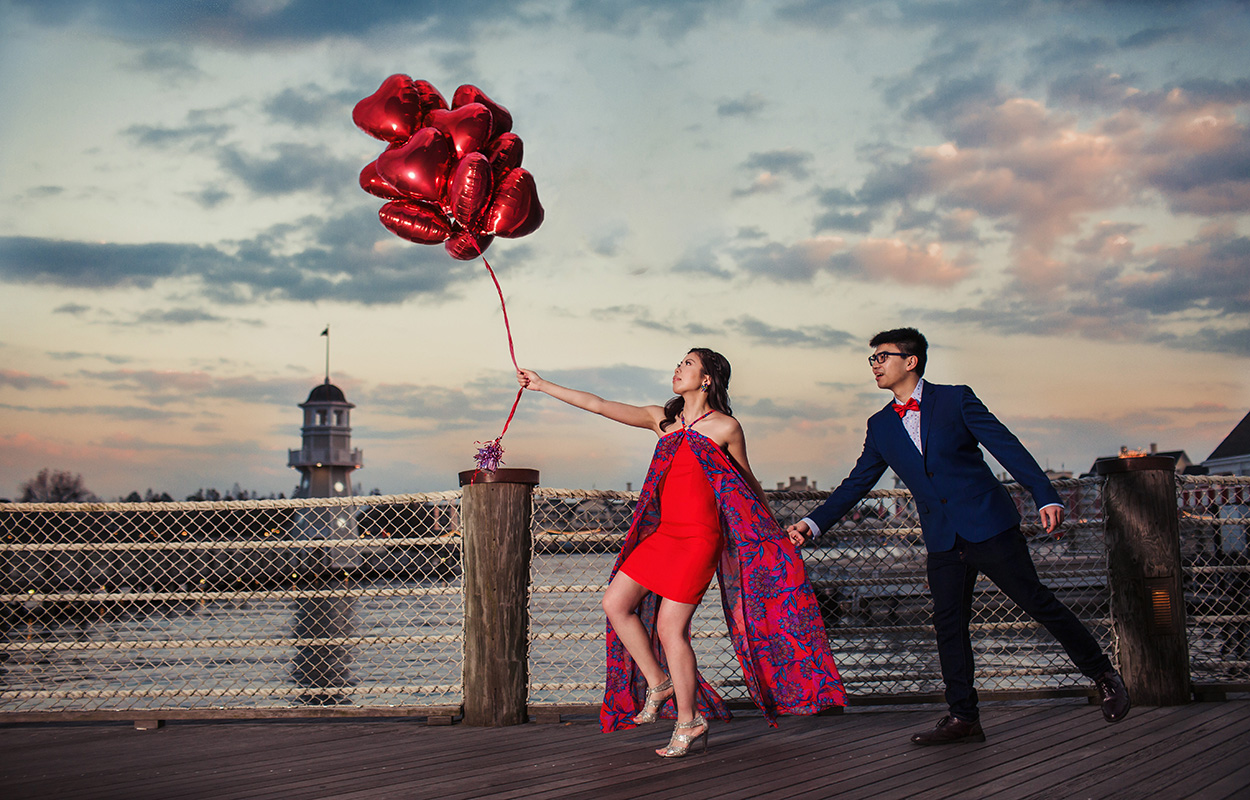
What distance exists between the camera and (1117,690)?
3684mm

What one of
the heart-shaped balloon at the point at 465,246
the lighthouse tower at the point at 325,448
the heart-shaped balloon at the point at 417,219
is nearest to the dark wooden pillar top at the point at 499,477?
the heart-shaped balloon at the point at 465,246

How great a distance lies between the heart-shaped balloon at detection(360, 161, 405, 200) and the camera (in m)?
4.39

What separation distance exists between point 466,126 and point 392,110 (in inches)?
14.2

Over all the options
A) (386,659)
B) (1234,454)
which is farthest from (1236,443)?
(386,659)

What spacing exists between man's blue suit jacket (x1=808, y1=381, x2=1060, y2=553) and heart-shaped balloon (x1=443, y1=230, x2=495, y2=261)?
1.98m

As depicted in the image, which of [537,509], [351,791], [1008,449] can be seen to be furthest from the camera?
[537,509]

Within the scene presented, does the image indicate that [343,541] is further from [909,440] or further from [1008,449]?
[1008,449]

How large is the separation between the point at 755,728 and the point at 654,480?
4.01ft

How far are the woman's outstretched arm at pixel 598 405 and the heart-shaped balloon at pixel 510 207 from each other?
0.68 m

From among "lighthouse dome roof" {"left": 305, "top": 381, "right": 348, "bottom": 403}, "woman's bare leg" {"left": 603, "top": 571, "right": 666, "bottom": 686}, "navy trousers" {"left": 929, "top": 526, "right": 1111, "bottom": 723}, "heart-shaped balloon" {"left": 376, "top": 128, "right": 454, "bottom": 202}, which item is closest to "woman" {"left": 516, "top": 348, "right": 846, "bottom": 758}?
"woman's bare leg" {"left": 603, "top": 571, "right": 666, "bottom": 686}

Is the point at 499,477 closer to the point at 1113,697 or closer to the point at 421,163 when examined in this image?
the point at 421,163

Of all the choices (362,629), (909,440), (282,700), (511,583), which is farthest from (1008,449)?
(362,629)

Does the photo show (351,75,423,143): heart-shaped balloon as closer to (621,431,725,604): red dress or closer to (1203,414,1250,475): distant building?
(621,431,725,604): red dress

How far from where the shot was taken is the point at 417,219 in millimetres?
4391
